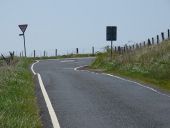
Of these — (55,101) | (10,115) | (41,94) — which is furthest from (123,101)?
(10,115)

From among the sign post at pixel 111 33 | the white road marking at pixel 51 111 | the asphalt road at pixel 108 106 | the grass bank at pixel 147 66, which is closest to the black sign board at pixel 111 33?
the sign post at pixel 111 33

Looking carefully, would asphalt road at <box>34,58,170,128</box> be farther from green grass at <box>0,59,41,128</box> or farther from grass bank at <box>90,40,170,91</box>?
grass bank at <box>90,40,170,91</box>

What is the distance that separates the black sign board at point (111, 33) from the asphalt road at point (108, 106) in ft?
78.9

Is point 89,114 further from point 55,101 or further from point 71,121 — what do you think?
point 55,101

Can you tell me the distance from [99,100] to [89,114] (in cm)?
342

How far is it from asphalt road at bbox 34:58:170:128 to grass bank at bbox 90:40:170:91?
3.07m

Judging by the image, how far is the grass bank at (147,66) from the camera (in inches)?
1151

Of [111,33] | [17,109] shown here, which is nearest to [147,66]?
[111,33]

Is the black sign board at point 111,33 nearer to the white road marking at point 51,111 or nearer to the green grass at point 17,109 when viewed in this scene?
the white road marking at point 51,111

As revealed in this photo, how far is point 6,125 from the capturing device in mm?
12453

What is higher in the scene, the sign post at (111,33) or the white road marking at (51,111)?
the sign post at (111,33)

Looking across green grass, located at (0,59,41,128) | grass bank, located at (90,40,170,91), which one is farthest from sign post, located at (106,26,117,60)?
green grass, located at (0,59,41,128)

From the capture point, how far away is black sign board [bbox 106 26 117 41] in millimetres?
48956

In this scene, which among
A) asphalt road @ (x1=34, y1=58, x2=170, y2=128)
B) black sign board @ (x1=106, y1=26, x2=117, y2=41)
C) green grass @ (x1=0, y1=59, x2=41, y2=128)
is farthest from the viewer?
black sign board @ (x1=106, y1=26, x2=117, y2=41)
